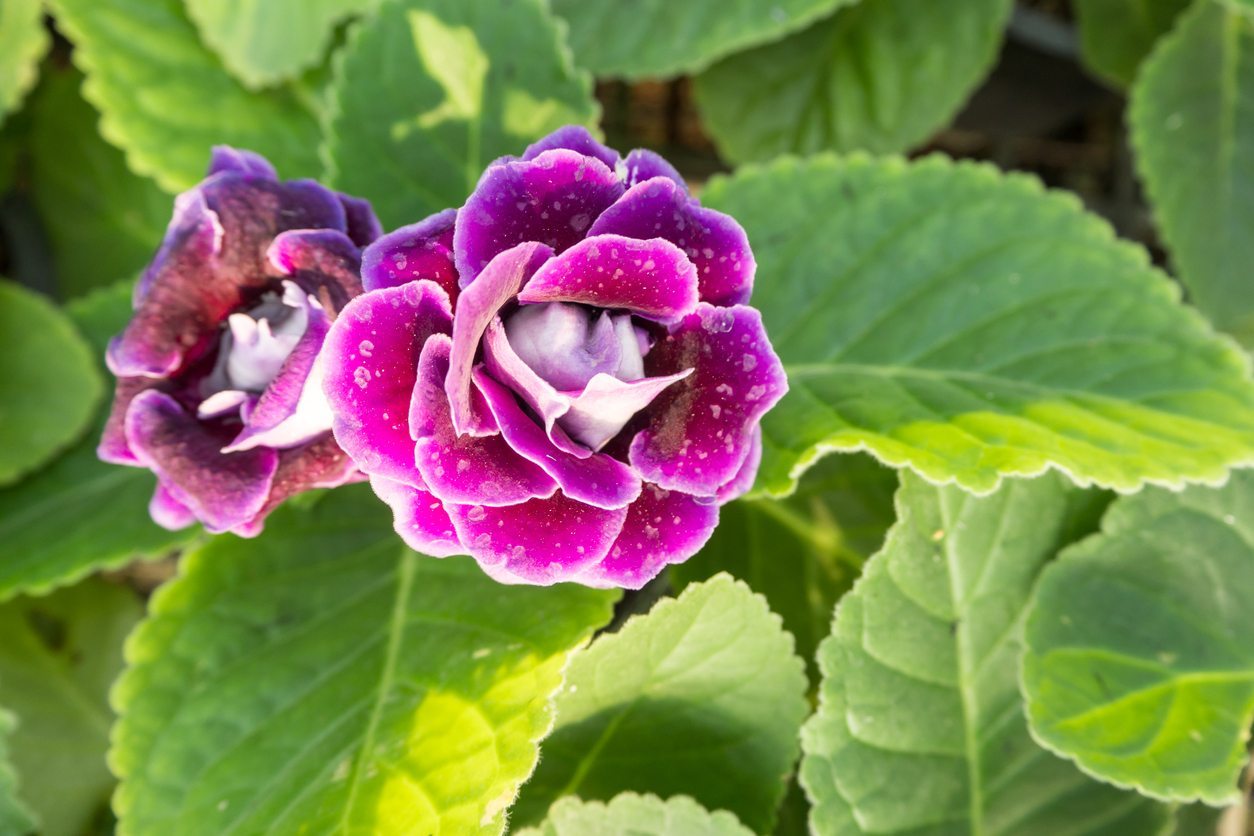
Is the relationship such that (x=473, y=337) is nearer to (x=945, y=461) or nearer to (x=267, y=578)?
(x=945, y=461)

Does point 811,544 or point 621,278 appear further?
point 811,544

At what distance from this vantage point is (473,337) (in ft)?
1.63

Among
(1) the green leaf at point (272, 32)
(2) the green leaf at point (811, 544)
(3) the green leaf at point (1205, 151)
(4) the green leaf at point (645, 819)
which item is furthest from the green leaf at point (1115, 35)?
(4) the green leaf at point (645, 819)

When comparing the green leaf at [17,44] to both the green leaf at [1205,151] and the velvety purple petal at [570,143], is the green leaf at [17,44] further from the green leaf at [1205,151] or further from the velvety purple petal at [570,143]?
the green leaf at [1205,151]

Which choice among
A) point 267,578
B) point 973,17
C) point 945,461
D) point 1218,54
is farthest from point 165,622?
point 1218,54

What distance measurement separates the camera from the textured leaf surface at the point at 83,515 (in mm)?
865

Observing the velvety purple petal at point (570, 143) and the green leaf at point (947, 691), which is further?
the green leaf at point (947, 691)

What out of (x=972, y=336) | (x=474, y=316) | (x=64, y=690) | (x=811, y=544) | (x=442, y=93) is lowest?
(x=64, y=690)

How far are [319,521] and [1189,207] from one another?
3.34 feet

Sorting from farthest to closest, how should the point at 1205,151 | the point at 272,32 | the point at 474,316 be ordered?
1. the point at 1205,151
2. the point at 272,32
3. the point at 474,316

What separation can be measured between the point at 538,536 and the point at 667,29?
0.76 m

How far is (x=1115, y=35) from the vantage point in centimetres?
141

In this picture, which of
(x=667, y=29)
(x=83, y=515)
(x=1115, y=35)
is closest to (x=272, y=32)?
(x=667, y=29)

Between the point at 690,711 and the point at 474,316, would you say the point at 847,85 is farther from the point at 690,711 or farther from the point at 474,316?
the point at 474,316
